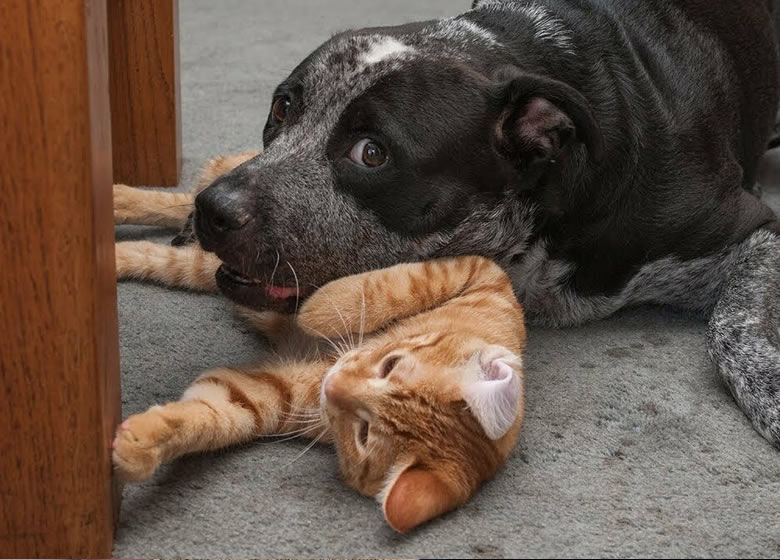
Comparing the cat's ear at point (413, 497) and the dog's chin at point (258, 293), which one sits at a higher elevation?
the cat's ear at point (413, 497)

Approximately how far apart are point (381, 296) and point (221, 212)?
0.31 meters

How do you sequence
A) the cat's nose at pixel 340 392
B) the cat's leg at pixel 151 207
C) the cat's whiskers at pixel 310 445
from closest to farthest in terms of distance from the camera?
the cat's nose at pixel 340 392 → the cat's whiskers at pixel 310 445 → the cat's leg at pixel 151 207

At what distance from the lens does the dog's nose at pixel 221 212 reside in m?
1.75

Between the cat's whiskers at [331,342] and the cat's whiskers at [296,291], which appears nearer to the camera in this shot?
the cat's whiskers at [331,342]

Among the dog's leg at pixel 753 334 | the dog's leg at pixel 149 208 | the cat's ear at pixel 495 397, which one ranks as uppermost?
the cat's ear at pixel 495 397

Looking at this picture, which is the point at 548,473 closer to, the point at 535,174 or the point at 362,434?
the point at 362,434

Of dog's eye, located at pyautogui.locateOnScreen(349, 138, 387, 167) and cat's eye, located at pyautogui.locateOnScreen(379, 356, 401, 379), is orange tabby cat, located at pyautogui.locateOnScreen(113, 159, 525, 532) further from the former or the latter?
dog's eye, located at pyautogui.locateOnScreen(349, 138, 387, 167)

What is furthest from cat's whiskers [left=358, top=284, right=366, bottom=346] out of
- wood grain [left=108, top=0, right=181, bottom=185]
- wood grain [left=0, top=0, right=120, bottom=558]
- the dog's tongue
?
wood grain [left=108, top=0, right=181, bottom=185]

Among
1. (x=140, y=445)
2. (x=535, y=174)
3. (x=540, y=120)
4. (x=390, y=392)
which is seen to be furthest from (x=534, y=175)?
(x=140, y=445)

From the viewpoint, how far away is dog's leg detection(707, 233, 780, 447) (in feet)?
5.92

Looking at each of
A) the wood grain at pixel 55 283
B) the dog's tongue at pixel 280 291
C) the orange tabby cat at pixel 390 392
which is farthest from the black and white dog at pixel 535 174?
the wood grain at pixel 55 283

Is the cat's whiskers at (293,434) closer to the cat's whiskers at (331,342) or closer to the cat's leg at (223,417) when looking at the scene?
the cat's leg at (223,417)

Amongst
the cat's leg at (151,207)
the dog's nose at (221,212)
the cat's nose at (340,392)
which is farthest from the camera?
the cat's leg at (151,207)

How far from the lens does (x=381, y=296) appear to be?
1.69 meters
